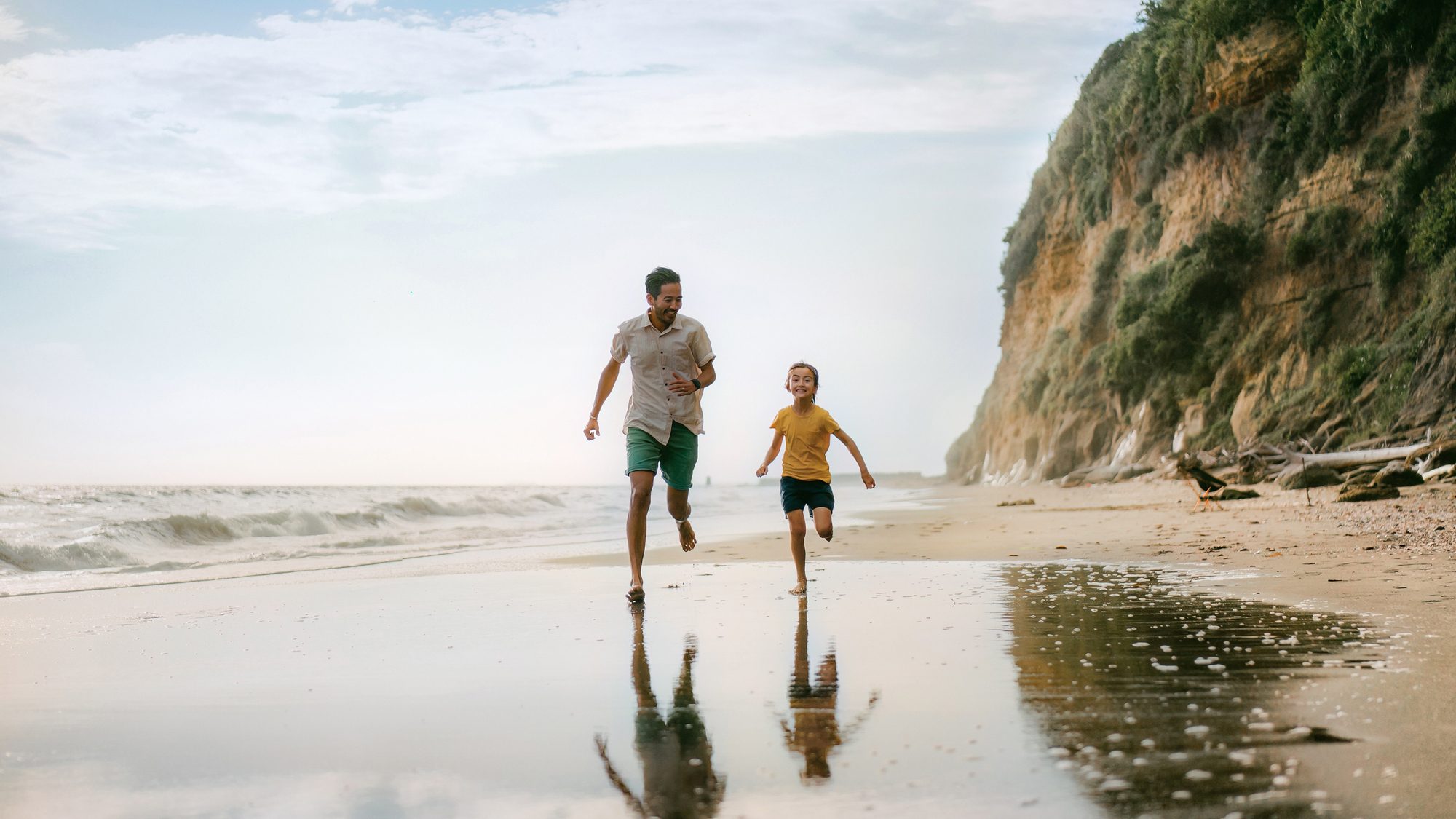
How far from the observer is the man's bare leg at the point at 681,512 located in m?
6.55

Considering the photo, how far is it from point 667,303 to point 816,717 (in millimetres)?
3750

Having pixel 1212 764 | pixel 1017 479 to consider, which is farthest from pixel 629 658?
pixel 1017 479

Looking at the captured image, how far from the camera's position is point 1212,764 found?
7.31 ft

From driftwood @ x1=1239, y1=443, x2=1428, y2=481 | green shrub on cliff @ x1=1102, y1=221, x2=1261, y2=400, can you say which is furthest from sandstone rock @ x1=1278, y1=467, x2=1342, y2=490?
green shrub on cliff @ x1=1102, y1=221, x2=1261, y2=400

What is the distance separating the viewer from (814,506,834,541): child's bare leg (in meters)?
6.77

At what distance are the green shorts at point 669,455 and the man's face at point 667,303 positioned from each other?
640mm

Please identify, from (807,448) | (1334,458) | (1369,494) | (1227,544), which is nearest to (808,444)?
(807,448)

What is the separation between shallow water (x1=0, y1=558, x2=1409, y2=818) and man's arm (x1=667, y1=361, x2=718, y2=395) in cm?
138

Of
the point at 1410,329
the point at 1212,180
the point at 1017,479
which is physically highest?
the point at 1212,180

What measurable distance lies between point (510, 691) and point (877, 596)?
2.75 meters

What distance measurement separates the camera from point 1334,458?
47.6ft

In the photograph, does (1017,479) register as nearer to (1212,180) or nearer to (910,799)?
(1212,180)

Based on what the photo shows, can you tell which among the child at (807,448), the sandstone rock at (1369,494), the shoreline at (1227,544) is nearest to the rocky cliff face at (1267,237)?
the sandstone rock at (1369,494)

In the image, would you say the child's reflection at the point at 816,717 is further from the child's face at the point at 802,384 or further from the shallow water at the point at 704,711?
the child's face at the point at 802,384
